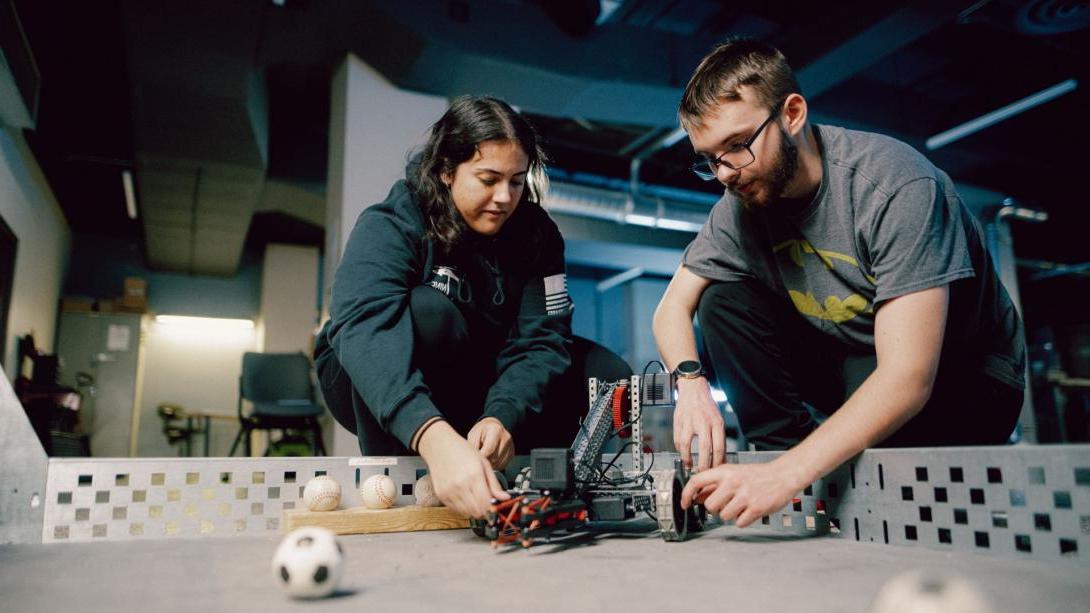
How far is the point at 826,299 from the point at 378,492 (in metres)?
0.99

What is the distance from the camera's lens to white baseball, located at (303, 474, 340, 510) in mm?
1234

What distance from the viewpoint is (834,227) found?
1.39 m

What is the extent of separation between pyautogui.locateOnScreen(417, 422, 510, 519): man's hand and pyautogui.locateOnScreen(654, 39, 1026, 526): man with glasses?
0.32 meters

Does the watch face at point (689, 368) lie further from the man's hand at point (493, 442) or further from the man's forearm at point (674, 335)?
the man's hand at point (493, 442)

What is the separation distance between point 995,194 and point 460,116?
25.6ft

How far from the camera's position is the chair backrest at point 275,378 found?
19.1 feet

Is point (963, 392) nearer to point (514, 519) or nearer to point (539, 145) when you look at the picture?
point (514, 519)

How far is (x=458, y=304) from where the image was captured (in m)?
1.65

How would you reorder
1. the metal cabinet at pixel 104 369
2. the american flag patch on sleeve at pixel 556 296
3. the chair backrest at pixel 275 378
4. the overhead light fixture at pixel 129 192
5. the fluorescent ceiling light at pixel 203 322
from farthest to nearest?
the fluorescent ceiling light at pixel 203 322
the metal cabinet at pixel 104 369
the overhead light fixture at pixel 129 192
the chair backrest at pixel 275 378
the american flag patch on sleeve at pixel 556 296

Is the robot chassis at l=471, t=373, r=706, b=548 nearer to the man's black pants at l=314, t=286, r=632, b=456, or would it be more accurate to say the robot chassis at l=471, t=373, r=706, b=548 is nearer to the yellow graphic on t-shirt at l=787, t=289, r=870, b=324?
the man's black pants at l=314, t=286, r=632, b=456

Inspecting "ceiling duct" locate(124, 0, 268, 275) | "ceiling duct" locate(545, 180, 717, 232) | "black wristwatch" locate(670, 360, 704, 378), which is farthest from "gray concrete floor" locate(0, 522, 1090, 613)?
"ceiling duct" locate(545, 180, 717, 232)

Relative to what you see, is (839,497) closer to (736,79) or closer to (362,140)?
(736,79)

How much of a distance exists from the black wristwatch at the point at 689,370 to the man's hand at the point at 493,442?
0.39 metres

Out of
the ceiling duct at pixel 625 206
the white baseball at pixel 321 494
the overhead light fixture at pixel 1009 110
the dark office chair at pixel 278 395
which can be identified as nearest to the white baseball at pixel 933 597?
the white baseball at pixel 321 494
